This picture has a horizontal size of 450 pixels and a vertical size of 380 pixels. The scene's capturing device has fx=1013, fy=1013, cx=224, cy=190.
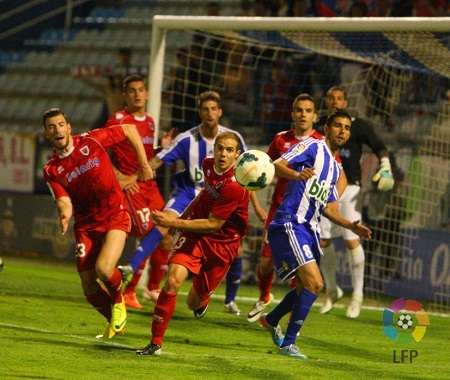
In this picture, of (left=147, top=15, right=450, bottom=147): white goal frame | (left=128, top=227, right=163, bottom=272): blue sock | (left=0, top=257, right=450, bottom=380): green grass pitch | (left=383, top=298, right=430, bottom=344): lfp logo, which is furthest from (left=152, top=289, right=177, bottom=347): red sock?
(left=147, top=15, right=450, bottom=147): white goal frame

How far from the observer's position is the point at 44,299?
10414mm

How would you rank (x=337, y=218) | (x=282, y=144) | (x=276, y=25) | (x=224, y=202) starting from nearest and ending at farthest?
(x=224, y=202) < (x=337, y=218) < (x=282, y=144) < (x=276, y=25)

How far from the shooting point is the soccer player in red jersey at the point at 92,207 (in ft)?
25.1

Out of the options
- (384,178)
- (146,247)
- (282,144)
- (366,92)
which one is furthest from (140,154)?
(366,92)

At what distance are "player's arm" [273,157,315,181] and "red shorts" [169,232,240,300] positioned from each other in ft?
2.18

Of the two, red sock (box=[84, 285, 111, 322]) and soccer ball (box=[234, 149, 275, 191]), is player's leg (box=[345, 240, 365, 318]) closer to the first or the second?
red sock (box=[84, 285, 111, 322])

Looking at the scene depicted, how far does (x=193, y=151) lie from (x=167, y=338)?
233 centimetres

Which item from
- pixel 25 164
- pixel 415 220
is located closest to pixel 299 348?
pixel 415 220

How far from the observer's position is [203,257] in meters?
7.38

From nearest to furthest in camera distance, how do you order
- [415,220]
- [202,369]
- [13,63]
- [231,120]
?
[202,369], [415,220], [231,120], [13,63]

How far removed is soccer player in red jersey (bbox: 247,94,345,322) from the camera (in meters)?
8.89

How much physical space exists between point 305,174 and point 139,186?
Answer: 334 centimetres

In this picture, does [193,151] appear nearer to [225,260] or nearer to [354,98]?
[225,260]

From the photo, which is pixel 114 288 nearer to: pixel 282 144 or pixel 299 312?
pixel 299 312
